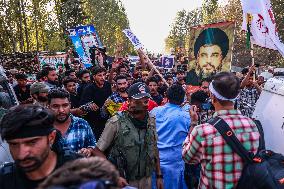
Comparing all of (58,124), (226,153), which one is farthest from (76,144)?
(226,153)

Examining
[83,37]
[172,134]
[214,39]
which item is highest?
[83,37]

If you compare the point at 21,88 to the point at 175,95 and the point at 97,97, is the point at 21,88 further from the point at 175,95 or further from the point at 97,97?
the point at 175,95

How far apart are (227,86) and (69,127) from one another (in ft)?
4.78

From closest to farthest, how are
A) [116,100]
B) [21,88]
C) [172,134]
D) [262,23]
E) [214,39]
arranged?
1. [172,134]
2. [116,100]
3. [262,23]
4. [214,39]
5. [21,88]

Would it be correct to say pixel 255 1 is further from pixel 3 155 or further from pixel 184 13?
pixel 184 13

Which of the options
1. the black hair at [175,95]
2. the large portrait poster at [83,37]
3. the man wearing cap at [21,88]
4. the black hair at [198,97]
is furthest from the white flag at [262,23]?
the large portrait poster at [83,37]

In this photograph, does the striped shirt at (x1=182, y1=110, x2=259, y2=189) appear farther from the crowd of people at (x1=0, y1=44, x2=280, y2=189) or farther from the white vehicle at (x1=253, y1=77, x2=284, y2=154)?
the white vehicle at (x1=253, y1=77, x2=284, y2=154)

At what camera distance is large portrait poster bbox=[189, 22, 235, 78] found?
779 centimetres

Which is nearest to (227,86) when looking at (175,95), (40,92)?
(175,95)

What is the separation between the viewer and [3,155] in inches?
153

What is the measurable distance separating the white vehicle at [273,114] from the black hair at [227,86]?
524 mm

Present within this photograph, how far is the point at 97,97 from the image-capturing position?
7289 millimetres

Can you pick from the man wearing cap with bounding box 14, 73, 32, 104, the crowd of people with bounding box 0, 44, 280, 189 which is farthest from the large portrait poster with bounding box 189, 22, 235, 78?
the man wearing cap with bounding box 14, 73, 32, 104

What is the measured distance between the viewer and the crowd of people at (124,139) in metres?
2.35
